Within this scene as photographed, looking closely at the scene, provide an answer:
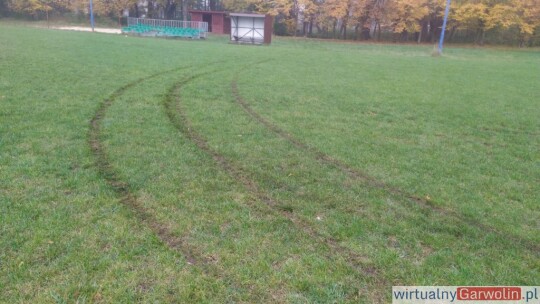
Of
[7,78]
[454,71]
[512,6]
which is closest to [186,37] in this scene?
[454,71]

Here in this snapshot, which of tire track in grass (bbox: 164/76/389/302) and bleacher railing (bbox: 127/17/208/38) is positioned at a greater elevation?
bleacher railing (bbox: 127/17/208/38)

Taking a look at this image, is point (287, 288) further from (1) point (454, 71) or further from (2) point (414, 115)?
(1) point (454, 71)

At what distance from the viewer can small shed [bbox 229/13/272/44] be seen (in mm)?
33138

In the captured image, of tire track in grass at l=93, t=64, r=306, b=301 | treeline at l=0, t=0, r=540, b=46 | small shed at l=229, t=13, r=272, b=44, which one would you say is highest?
treeline at l=0, t=0, r=540, b=46

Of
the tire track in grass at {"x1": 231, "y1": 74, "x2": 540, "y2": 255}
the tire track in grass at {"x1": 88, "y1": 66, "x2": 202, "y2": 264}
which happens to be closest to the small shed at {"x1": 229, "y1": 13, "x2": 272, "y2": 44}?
the tire track in grass at {"x1": 231, "y1": 74, "x2": 540, "y2": 255}

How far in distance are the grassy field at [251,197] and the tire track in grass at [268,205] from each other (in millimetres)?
21

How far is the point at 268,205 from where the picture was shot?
4496 mm

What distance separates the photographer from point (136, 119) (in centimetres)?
735

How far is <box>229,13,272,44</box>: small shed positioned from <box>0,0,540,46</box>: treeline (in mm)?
13771

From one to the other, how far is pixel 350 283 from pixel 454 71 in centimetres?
1798

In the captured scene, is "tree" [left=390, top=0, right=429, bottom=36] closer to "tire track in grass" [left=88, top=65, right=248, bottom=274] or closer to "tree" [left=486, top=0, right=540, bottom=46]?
"tree" [left=486, top=0, right=540, bottom=46]

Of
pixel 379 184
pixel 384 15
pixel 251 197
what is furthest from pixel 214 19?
pixel 251 197

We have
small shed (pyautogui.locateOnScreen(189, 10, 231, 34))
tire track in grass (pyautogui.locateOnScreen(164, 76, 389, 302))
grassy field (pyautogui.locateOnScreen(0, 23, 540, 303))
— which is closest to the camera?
grassy field (pyautogui.locateOnScreen(0, 23, 540, 303))

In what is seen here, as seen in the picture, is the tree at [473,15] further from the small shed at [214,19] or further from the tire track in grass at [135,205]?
the tire track in grass at [135,205]
